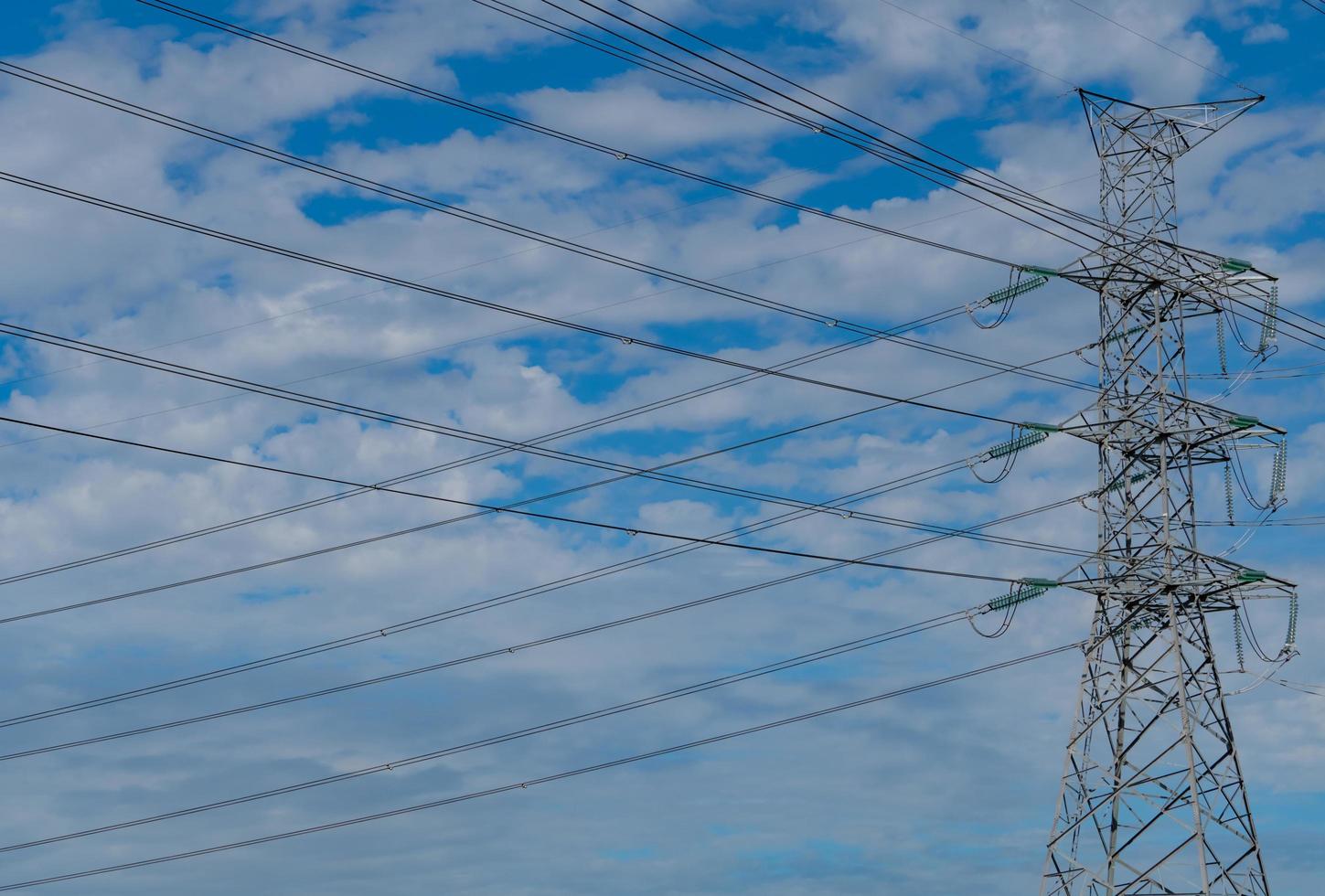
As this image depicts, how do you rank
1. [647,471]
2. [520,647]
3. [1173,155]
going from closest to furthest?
[647,471] < [520,647] < [1173,155]

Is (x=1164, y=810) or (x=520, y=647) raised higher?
(x=520, y=647)

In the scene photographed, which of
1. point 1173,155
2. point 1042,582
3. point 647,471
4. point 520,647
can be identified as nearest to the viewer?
point 647,471

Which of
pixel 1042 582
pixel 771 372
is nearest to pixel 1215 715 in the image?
pixel 1042 582

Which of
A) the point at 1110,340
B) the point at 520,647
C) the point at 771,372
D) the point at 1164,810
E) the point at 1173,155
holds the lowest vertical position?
the point at 1164,810

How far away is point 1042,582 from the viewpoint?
40.5 meters

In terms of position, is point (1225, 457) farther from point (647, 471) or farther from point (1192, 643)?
point (647, 471)

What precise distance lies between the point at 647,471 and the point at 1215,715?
1583 cm

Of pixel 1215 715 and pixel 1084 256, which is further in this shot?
pixel 1084 256

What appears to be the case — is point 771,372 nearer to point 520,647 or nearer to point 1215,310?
point 520,647

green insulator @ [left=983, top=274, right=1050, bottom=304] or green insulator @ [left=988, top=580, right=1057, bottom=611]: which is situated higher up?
green insulator @ [left=983, top=274, right=1050, bottom=304]

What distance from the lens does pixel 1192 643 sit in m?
40.0

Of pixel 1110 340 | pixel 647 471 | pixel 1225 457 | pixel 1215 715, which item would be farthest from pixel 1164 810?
pixel 647 471

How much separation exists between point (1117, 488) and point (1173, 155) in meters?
9.73

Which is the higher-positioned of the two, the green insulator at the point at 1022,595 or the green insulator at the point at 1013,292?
the green insulator at the point at 1013,292
